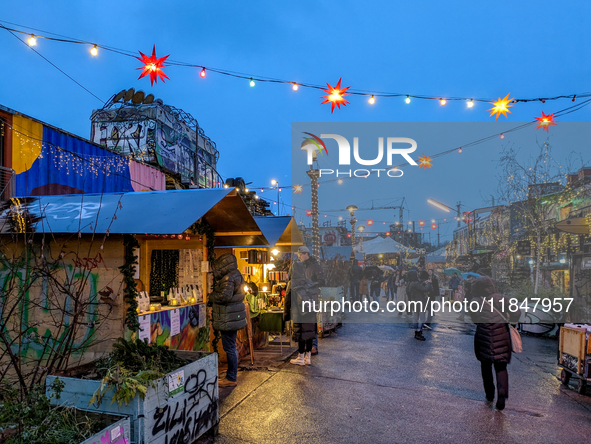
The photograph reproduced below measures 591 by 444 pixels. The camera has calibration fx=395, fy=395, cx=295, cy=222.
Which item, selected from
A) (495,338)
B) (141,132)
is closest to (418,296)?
(495,338)

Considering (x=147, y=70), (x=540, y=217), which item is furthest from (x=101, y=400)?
(x=540, y=217)

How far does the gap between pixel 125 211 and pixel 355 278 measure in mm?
11873

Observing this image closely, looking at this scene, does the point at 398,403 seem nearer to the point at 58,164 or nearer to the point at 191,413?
the point at 191,413

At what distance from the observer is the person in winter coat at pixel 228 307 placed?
5988mm

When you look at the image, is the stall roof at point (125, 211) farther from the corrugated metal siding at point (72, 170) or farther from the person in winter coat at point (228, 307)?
the corrugated metal siding at point (72, 170)

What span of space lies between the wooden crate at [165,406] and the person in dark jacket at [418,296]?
6.68 metres

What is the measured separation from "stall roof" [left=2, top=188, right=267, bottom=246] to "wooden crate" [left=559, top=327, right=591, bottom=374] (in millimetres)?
5380

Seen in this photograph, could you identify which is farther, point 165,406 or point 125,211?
point 125,211

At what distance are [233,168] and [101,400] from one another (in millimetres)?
154755

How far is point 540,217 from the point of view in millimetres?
14344

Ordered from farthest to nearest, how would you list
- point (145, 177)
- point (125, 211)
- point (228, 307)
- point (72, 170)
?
point (145, 177) < point (72, 170) < point (228, 307) < point (125, 211)

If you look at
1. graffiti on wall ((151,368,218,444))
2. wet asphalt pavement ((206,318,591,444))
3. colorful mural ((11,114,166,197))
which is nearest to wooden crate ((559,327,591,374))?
wet asphalt pavement ((206,318,591,444))

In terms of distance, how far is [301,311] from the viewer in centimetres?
711

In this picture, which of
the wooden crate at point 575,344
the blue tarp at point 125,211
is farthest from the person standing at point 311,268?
the wooden crate at point 575,344
